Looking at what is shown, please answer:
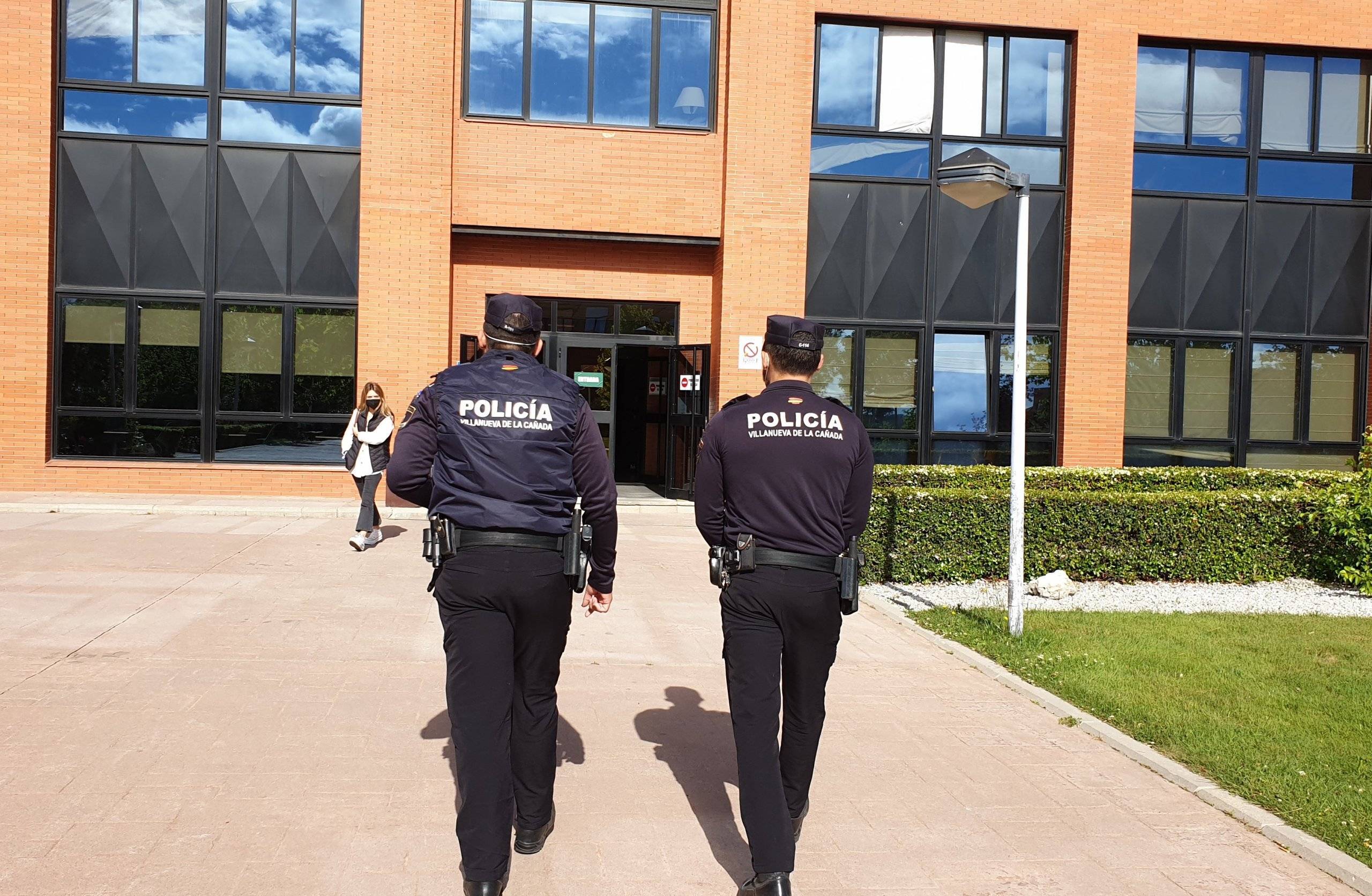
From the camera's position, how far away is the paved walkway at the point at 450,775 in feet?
12.9

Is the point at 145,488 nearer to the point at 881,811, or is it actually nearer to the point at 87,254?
the point at 87,254

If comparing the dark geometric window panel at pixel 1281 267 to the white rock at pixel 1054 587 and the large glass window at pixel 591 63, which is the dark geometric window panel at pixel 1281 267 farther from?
the white rock at pixel 1054 587

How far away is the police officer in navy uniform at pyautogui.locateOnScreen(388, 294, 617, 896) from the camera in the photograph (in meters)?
3.66

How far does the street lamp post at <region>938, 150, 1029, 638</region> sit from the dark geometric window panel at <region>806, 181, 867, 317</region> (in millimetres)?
8359

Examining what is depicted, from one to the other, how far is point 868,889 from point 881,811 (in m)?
0.79

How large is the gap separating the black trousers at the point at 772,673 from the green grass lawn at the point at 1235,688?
91.8 inches

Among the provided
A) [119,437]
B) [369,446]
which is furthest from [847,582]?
[119,437]

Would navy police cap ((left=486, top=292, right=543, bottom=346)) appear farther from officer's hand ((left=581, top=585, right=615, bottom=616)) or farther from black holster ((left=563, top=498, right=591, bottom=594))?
officer's hand ((left=581, top=585, right=615, bottom=616))

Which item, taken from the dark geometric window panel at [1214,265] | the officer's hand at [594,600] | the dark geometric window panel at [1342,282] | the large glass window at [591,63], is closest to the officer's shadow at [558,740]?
the officer's hand at [594,600]

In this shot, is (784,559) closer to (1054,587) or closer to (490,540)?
(490,540)

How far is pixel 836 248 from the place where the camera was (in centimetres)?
1688

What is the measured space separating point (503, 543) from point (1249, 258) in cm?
1708

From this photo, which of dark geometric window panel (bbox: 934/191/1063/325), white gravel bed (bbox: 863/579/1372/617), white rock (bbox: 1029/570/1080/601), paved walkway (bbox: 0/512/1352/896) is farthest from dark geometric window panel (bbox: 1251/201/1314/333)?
paved walkway (bbox: 0/512/1352/896)

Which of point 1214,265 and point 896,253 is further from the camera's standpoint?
point 1214,265
